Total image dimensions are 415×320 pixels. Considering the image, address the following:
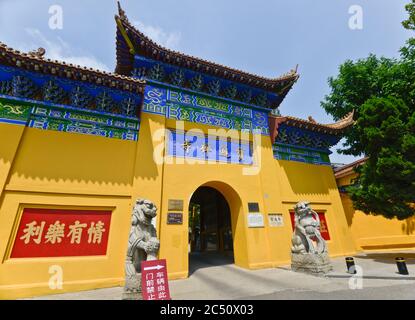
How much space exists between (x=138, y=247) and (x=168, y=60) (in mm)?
6720

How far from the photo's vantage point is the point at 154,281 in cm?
399

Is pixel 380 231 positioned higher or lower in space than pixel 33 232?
lower

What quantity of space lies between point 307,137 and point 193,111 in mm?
5811

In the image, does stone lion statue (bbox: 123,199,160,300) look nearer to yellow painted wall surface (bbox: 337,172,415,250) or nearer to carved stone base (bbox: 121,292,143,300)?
carved stone base (bbox: 121,292,143,300)

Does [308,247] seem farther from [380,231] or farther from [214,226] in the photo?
[380,231]

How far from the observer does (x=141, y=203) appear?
16.4 feet

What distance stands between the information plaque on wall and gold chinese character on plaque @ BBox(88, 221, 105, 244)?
190 cm

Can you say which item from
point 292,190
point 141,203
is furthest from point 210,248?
point 141,203

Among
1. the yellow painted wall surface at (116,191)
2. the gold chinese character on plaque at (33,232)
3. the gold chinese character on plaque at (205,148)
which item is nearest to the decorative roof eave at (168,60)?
the yellow painted wall surface at (116,191)

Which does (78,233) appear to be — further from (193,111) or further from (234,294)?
(193,111)

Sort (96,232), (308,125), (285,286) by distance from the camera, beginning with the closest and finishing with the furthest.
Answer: (285,286), (96,232), (308,125)

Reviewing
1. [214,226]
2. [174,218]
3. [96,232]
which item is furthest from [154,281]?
[214,226]

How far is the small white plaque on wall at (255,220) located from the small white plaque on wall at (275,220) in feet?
1.18

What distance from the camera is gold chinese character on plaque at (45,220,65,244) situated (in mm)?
5605
